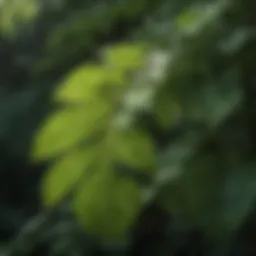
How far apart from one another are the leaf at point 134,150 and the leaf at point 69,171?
0.01 metres

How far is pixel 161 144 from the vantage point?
67 cm

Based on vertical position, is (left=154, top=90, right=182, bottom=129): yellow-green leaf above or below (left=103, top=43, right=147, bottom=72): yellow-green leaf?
below

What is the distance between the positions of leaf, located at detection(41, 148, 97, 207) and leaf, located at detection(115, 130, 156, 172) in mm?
15

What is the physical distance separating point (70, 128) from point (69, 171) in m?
0.02

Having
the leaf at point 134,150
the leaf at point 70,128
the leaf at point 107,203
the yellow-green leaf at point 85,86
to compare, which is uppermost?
the yellow-green leaf at point 85,86

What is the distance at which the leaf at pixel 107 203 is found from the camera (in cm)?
37

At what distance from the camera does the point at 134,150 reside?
378 mm

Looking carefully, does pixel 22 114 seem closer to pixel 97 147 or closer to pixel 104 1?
pixel 104 1

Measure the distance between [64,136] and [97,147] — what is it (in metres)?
0.02

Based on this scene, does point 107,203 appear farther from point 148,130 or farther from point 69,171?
point 148,130

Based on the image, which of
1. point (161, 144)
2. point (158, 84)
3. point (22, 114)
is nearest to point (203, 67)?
point (158, 84)

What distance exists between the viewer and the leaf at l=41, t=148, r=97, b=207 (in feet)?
1.23

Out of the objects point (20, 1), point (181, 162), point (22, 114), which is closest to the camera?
point (181, 162)

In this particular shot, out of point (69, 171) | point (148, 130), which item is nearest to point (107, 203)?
point (69, 171)
